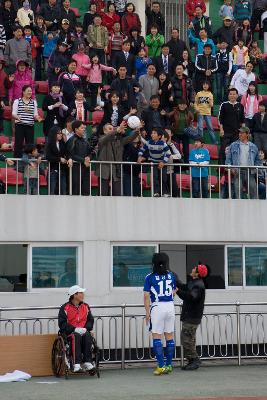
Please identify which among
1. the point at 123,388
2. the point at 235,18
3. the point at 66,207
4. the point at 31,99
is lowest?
the point at 123,388

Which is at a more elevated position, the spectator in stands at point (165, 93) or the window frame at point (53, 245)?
the spectator in stands at point (165, 93)

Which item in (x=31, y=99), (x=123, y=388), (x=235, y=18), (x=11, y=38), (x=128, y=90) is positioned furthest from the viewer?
(x=235, y=18)

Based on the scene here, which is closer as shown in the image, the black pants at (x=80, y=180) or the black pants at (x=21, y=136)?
the black pants at (x=80, y=180)

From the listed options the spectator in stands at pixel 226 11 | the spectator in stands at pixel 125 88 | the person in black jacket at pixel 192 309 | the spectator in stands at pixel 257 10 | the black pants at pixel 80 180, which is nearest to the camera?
the person in black jacket at pixel 192 309

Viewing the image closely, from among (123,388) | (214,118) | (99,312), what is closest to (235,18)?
(214,118)

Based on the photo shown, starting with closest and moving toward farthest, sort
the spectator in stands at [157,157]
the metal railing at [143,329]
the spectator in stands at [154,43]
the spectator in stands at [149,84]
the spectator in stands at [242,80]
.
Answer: the metal railing at [143,329], the spectator in stands at [157,157], the spectator in stands at [149,84], the spectator in stands at [242,80], the spectator in stands at [154,43]

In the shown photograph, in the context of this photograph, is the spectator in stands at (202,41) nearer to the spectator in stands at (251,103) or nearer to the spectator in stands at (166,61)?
the spectator in stands at (166,61)

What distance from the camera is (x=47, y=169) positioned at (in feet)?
75.6

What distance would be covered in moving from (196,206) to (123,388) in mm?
6951

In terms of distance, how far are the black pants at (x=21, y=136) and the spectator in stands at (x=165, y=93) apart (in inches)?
148

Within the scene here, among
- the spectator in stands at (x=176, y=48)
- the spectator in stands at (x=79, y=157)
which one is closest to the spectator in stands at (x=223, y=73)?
the spectator in stands at (x=176, y=48)

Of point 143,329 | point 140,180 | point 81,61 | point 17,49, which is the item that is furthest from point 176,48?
point 143,329

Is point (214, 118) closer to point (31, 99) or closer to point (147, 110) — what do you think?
point (147, 110)

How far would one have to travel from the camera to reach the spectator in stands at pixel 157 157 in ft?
78.5
